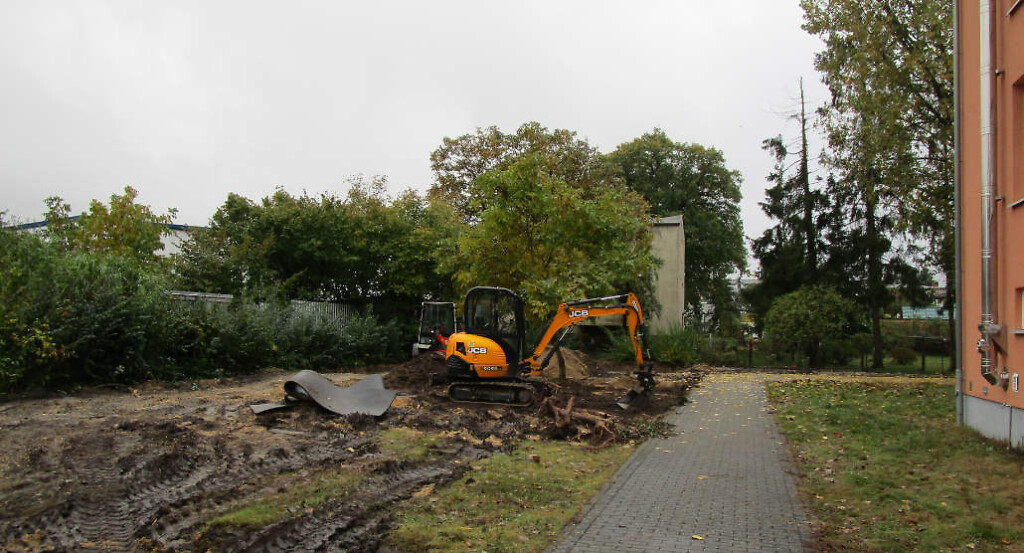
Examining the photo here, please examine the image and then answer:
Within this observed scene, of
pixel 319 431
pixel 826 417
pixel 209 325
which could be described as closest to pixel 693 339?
pixel 826 417

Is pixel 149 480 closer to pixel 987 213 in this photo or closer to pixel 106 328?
pixel 106 328

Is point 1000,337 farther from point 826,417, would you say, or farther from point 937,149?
point 937,149

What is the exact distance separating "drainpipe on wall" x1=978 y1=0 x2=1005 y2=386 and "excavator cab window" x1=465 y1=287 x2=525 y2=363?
8079 millimetres

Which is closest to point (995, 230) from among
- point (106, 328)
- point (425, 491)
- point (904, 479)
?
point (904, 479)

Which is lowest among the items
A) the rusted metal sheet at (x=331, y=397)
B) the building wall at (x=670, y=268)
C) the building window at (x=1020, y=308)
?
the rusted metal sheet at (x=331, y=397)

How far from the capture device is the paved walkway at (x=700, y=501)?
19.3 ft

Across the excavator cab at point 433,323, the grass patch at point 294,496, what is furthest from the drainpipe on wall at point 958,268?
the excavator cab at point 433,323

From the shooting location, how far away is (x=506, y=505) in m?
6.88

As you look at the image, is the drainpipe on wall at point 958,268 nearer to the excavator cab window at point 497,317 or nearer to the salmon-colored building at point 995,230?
the salmon-colored building at point 995,230

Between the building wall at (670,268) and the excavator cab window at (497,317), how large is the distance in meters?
22.3

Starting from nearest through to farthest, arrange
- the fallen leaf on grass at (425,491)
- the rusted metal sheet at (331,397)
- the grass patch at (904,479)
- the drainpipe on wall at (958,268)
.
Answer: the grass patch at (904,479)
the fallen leaf on grass at (425,491)
the drainpipe on wall at (958,268)
the rusted metal sheet at (331,397)

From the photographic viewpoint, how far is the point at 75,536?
5652 mm

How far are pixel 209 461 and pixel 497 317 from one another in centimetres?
758

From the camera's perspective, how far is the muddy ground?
5.73 m
